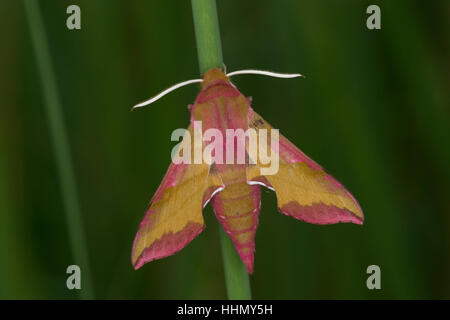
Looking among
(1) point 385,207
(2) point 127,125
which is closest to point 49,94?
(2) point 127,125

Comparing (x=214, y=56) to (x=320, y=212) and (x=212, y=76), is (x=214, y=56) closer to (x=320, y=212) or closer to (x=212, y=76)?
(x=212, y=76)

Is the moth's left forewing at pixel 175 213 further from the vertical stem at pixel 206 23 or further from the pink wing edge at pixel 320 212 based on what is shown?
the vertical stem at pixel 206 23

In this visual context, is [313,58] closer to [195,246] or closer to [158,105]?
[158,105]

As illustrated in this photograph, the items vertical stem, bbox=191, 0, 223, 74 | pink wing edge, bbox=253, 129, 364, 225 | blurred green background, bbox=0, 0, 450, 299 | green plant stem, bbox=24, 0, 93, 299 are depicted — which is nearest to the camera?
vertical stem, bbox=191, 0, 223, 74

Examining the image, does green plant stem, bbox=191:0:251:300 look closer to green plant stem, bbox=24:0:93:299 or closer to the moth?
the moth

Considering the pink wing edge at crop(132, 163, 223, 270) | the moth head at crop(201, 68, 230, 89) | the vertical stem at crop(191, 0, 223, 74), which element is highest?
the vertical stem at crop(191, 0, 223, 74)

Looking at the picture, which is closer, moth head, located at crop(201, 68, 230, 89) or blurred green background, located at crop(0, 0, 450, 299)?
moth head, located at crop(201, 68, 230, 89)

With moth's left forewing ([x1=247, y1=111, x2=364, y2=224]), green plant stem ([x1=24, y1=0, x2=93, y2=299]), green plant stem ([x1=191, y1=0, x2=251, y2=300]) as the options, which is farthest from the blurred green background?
green plant stem ([x1=191, y1=0, x2=251, y2=300])
